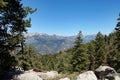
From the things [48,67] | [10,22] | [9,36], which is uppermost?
[10,22]

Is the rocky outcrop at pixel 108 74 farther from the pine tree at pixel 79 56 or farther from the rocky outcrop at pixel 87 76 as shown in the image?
the pine tree at pixel 79 56

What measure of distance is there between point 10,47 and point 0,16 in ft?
12.8

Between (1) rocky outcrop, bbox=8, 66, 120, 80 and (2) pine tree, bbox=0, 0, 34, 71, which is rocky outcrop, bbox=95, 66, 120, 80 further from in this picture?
(2) pine tree, bbox=0, 0, 34, 71

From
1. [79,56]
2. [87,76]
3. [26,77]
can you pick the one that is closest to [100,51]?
[79,56]

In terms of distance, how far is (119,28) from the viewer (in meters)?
44.5

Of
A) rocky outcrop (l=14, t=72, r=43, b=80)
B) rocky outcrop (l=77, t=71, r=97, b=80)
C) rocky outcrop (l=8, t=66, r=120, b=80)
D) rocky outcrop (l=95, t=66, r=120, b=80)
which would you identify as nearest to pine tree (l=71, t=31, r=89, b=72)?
rocky outcrop (l=8, t=66, r=120, b=80)

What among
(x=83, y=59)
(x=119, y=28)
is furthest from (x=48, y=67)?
(x=119, y=28)

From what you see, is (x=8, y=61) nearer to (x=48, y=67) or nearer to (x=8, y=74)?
(x=8, y=74)

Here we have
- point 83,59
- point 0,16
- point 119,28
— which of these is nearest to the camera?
point 0,16

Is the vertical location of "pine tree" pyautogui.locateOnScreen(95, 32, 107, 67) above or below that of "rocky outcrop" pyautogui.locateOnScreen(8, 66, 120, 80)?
above

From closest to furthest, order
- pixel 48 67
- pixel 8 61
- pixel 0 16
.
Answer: pixel 0 16 → pixel 8 61 → pixel 48 67

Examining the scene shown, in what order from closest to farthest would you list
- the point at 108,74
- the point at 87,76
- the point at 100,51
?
the point at 87,76
the point at 108,74
the point at 100,51

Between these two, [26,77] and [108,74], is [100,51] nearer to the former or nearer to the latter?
[108,74]

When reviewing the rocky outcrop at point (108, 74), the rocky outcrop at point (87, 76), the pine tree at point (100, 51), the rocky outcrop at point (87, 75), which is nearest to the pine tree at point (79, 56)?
the pine tree at point (100, 51)
